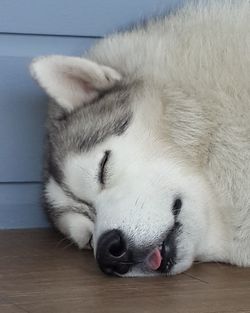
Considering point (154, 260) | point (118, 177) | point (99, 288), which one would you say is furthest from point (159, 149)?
point (99, 288)

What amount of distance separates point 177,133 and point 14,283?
0.70 metres

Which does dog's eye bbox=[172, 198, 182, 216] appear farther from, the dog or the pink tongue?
the pink tongue

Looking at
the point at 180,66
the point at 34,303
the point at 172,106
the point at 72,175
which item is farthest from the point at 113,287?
the point at 180,66

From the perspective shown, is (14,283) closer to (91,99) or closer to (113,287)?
(113,287)

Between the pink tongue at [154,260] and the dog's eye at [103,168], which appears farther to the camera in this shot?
the dog's eye at [103,168]

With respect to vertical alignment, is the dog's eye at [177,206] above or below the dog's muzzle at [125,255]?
above

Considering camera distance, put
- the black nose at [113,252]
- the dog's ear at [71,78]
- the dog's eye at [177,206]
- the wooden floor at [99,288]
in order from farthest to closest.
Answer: the dog's ear at [71,78]
the dog's eye at [177,206]
the black nose at [113,252]
the wooden floor at [99,288]

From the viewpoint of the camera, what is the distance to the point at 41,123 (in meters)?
3.17

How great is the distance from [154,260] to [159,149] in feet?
1.17

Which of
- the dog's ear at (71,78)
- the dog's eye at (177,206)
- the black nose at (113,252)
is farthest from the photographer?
the dog's ear at (71,78)

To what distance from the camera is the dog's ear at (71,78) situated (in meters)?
2.57

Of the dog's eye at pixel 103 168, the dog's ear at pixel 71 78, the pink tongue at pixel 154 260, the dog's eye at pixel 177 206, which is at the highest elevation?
the dog's ear at pixel 71 78

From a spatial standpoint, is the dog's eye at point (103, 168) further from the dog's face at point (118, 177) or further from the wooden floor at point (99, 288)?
the wooden floor at point (99, 288)

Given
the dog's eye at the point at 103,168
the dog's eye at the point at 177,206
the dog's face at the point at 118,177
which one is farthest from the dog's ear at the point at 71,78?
the dog's eye at the point at 177,206
